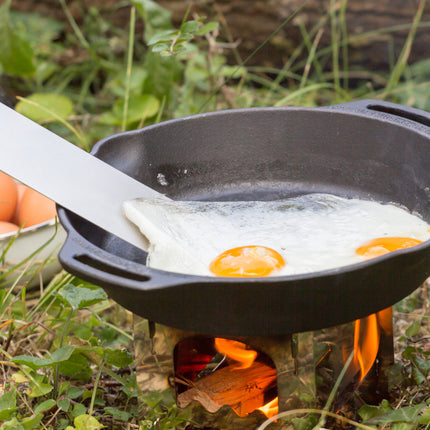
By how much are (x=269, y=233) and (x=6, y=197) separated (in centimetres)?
130

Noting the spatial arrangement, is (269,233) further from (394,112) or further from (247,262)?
(394,112)

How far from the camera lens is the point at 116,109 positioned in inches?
127

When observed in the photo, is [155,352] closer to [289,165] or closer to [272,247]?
[272,247]

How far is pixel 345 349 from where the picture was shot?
1392 millimetres

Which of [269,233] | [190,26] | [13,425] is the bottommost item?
[13,425]

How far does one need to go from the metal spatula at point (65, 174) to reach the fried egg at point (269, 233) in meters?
0.04

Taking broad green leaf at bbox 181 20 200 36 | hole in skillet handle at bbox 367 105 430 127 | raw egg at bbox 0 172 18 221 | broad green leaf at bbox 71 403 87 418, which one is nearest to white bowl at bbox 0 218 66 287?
raw egg at bbox 0 172 18 221

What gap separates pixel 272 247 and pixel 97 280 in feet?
1.63

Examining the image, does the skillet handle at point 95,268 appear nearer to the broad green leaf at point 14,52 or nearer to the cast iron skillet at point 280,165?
the cast iron skillet at point 280,165

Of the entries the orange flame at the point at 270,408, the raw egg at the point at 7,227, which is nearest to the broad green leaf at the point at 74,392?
the orange flame at the point at 270,408

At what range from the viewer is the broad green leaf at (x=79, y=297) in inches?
63.2

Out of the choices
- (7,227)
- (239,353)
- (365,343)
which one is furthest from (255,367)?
(7,227)

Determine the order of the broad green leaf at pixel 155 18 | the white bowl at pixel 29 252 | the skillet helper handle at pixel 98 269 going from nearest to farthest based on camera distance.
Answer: the skillet helper handle at pixel 98 269
the white bowl at pixel 29 252
the broad green leaf at pixel 155 18

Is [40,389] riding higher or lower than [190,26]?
lower
